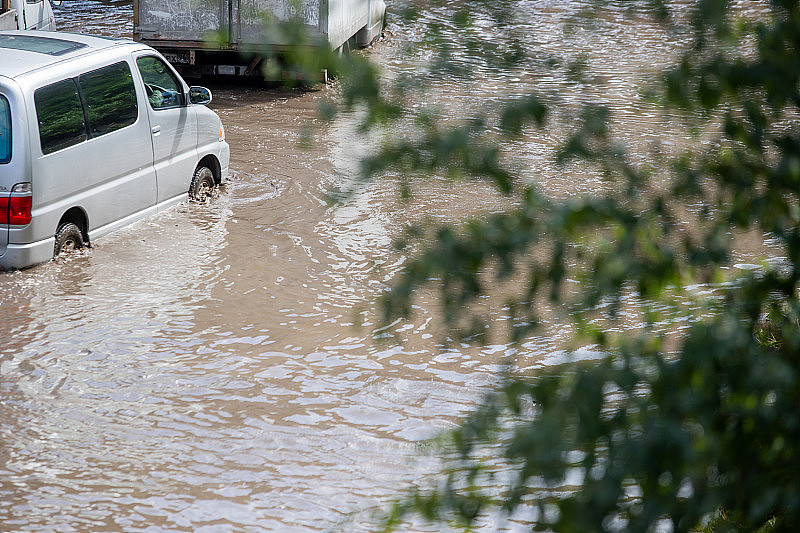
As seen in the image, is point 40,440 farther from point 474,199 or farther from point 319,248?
point 474,199

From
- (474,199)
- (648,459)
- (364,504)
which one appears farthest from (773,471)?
(474,199)

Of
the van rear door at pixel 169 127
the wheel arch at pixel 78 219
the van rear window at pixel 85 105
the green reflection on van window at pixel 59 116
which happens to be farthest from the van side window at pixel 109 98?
the wheel arch at pixel 78 219

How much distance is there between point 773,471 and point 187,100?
28.3ft

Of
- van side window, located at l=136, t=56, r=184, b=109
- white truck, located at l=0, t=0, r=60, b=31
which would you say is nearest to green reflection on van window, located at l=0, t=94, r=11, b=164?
van side window, located at l=136, t=56, r=184, b=109

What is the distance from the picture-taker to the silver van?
765 centimetres

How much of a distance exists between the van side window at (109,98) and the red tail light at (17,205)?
938 millimetres

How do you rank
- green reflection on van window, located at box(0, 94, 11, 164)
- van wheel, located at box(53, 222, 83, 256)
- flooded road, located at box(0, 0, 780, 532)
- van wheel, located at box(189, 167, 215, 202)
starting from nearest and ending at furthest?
1. flooded road, located at box(0, 0, 780, 532)
2. green reflection on van window, located at box(0, 94, 11, 164)
3. van wheel, located at box(53, 222, 83, 256)
4. van wheel, located at box(189, 167, 215, 202)

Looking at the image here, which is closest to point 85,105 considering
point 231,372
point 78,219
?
point 78,219

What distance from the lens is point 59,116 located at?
7.96 meters

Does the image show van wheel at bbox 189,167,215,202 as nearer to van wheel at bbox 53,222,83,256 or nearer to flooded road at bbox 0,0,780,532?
flooded road at bbox 0,0,780,532

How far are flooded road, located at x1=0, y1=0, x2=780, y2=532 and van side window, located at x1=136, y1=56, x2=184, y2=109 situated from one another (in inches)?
45.1

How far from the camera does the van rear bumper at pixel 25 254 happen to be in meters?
7.81

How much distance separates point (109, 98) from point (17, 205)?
4.90ft

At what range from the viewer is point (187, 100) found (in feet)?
32.3
